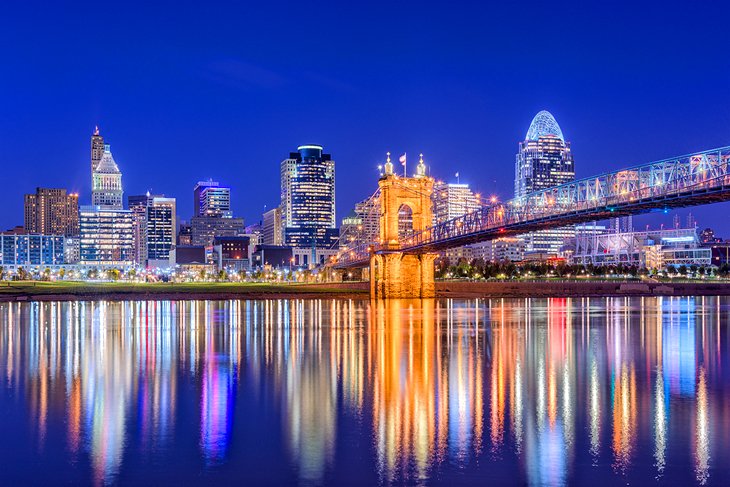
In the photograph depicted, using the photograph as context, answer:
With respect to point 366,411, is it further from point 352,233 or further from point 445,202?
point 352,233

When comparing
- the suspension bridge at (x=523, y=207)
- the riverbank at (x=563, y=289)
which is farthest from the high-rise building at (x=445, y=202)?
the riverbank at (x=563, y=289)

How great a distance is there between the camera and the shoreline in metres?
80.1

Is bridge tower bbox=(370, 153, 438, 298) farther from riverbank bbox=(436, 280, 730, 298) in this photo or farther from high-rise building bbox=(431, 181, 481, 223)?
riverbank bbox=(436, 280, 730, 298)

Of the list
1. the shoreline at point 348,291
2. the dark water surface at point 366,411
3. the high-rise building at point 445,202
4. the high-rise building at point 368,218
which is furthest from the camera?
the high-rise building at point 368,218

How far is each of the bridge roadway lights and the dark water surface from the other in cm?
4674

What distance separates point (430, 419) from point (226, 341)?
56.4ft

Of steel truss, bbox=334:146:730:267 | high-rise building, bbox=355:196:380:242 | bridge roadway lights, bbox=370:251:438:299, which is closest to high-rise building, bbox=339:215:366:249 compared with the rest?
high-rise building, bbox=355:196:380:242

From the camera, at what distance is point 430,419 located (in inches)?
583

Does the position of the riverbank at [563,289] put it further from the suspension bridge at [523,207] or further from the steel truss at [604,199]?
the steel truss at [604,199]

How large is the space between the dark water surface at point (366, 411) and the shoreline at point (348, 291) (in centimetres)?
5095

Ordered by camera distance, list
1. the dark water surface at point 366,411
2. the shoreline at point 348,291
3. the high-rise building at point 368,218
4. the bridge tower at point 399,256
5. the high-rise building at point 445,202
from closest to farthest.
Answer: the dark water surface at point 366,411, the bridge tower at point 399,256, the shoreline at point 348,291, the high-rise building at point 445,202, the high-rise building at point 368,218

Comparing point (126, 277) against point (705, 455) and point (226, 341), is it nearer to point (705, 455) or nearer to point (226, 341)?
point (226, 341)

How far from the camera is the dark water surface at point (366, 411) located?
11.5m

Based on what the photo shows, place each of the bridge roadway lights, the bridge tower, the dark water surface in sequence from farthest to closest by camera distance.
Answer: the bridge tower, the bridge roadway lights, the dark water surface
